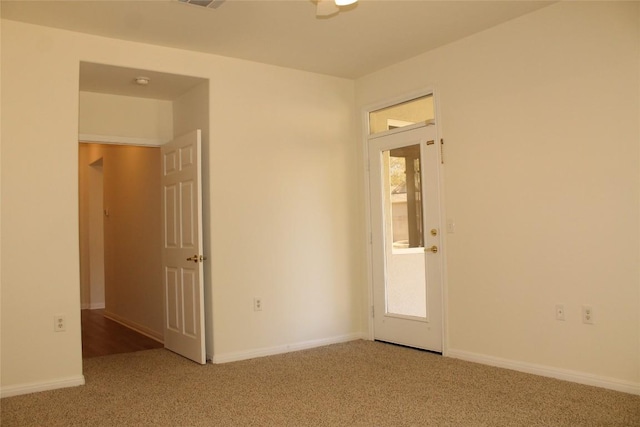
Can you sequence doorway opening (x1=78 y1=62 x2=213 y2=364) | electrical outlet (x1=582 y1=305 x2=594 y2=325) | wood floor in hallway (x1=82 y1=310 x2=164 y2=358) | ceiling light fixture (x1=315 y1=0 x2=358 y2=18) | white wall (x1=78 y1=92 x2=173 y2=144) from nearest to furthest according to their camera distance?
1. ceiling light fixture (x1=315 y1=0 x2=358 y2=18)
2. electrical outlet (x1=582 y1=305 x2=594 y2=325)
3. doorway opening (x1=78 y1=62 x2=213 y2=364)
4. white wall (x1=78 y1=92 x2=173 y2=144)
5. wood floor in hallway (x1=82 y1=310 x2=164 y2=358)

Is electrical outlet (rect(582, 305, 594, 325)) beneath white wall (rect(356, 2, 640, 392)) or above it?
beneath

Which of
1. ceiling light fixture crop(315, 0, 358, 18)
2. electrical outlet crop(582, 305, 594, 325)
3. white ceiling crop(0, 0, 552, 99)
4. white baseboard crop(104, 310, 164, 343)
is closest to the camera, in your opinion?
ceiling light fixture crop(315, 0, 358, 18)

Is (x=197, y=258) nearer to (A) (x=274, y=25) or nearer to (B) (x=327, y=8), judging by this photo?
(A) (x=274, y=25)

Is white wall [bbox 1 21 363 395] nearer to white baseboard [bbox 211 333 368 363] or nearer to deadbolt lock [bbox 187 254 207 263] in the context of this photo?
white baseboard [bbox 211 333 368 363]

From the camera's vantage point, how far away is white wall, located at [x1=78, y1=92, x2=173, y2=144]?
16.4ft

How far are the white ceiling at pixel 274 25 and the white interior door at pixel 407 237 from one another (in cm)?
86

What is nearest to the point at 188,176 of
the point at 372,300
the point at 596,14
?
the point at 372,300

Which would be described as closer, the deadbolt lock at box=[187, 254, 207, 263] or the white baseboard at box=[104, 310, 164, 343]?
the deadbolt lock at box=[187, 254, 207, 263]

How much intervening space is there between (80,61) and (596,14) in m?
3.75

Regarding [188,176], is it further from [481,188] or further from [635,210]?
[635,210]

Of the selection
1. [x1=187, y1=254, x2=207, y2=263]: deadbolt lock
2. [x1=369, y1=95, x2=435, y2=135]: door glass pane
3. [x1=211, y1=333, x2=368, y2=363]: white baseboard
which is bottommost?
[x1=211, y1=333, x2=368, y2=363]: white baseboard

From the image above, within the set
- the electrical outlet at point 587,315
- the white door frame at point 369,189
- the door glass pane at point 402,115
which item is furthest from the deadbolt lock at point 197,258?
the electrical outlet at point 587,315

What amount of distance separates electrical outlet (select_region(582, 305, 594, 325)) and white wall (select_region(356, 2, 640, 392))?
0.04 m

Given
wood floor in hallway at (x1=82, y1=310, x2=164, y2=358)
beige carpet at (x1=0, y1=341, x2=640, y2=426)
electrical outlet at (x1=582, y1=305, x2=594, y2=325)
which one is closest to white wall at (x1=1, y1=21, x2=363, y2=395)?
beige carpet at (x1=0, y1=341, x2=640, y2=426)
